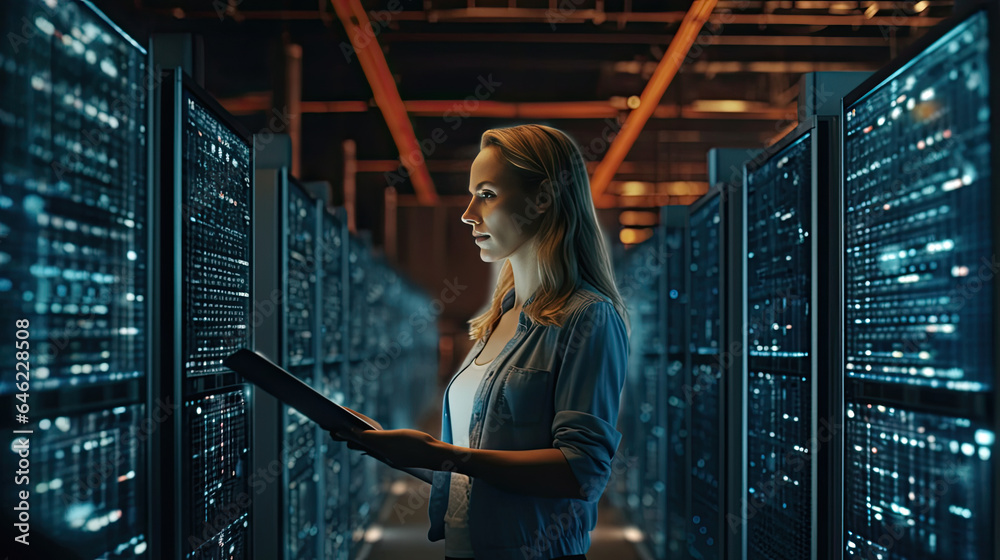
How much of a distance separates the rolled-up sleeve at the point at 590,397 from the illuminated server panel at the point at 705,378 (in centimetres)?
173

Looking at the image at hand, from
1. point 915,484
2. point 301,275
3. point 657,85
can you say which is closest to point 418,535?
point 301,275

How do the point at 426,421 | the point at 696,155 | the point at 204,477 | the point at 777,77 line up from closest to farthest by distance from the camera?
the point at 204,477
the point at 777,77
the point at 696,155
the point at 426,421

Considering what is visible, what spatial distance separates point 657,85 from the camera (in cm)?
655

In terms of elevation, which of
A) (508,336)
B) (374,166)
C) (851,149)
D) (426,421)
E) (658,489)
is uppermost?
(374,166)

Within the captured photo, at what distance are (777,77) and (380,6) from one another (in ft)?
11.6

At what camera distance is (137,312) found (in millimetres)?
1518

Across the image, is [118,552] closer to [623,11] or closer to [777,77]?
[623,11]

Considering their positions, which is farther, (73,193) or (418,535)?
(418,535)

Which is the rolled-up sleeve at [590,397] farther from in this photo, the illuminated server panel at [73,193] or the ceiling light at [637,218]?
the ceiling light at [637,218]

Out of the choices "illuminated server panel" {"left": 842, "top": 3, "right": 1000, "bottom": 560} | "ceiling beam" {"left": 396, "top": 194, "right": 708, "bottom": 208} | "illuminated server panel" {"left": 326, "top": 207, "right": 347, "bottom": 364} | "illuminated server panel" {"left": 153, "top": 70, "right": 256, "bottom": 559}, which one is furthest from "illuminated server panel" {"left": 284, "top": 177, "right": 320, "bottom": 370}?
"ceiling beam" {"left": 396, "top": 194, "right": 708, "bottom": 208}

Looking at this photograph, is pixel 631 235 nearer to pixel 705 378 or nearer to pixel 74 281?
pixel 705 378

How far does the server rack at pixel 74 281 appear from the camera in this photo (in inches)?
45.6

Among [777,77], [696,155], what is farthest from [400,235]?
[777,77]

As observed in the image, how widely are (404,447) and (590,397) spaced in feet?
1.15
